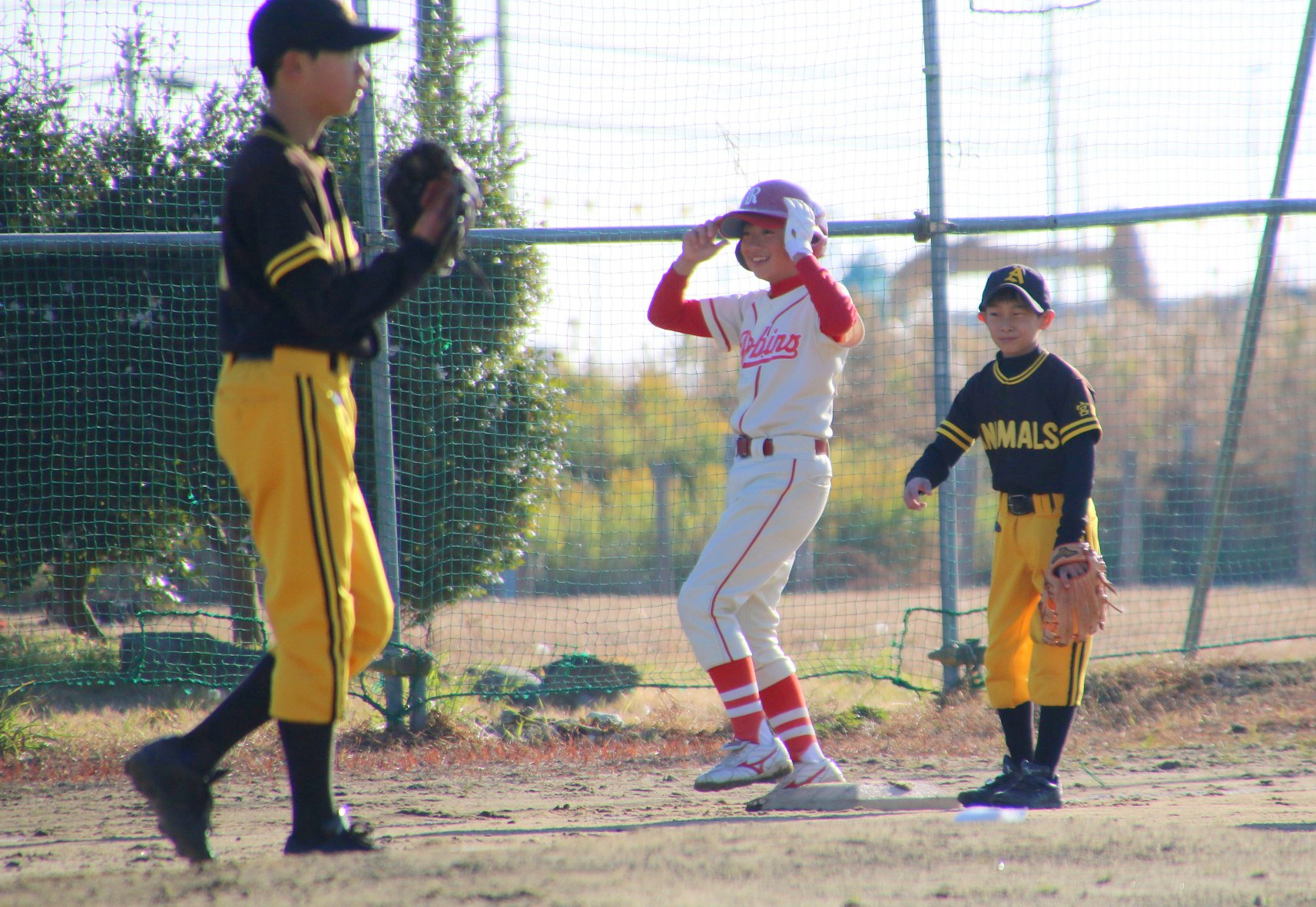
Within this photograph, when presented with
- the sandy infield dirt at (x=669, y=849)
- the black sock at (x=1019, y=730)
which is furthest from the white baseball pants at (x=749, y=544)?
the black sock at (x=1019, y=730)

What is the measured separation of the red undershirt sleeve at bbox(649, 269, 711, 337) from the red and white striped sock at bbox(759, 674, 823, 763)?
136 centimetres

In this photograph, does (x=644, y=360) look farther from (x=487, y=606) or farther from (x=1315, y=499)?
(x=1315, y=499)

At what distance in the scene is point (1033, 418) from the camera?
3.77 m

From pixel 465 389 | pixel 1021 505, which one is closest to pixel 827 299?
pixel 1021 505

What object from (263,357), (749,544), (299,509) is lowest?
(749,544)

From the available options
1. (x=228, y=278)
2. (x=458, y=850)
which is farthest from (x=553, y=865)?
(x=228, y=278)

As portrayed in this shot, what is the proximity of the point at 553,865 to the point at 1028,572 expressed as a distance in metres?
2.13

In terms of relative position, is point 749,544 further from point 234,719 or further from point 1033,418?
point 234,719

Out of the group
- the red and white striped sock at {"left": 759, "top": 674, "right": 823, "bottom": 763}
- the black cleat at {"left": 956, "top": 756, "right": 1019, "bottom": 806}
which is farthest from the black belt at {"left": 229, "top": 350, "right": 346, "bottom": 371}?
the black cleat at {"left": 956, "top": 756, "right": 1019, "bottom": 806}

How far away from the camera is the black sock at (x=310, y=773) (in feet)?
7.92

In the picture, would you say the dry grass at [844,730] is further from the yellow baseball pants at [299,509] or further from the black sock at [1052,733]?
the yellow baseball pants at [299,509]

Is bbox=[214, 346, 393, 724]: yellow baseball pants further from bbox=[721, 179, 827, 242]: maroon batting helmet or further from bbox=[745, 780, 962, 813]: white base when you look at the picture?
bbox=[721, 179, 827, 242]: maroon batting helmet

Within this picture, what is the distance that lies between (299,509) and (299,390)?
25cm

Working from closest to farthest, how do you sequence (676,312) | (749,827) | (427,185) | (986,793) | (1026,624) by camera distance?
1. (427,185)
2. (749,827)
3. (986,793)
4. (1026,624)
5. (676,312)
